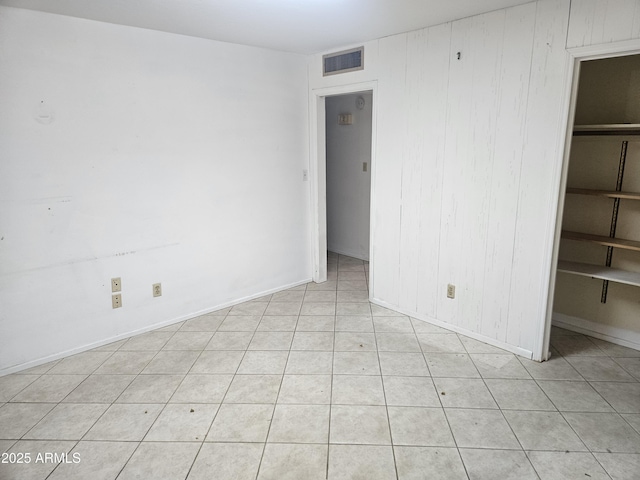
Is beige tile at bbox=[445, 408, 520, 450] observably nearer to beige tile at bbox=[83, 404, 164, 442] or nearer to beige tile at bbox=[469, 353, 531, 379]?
beige tile at bbox=[469, 353, 531, 379]

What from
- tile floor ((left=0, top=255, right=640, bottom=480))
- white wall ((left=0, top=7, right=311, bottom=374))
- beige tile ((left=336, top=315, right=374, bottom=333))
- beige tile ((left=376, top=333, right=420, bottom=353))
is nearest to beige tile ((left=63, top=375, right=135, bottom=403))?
tile floor ((left=0, top=255, right=640, bottom=480))

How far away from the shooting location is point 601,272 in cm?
288

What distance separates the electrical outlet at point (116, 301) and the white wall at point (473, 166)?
2.19 meters

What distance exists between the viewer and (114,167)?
115 inches

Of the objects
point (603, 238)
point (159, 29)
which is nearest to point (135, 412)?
point (159, 29)

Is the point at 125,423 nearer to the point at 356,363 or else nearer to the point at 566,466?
the point at 356,363

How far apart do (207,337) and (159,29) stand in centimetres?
233

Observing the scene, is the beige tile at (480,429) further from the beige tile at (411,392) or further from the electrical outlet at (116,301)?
the electrical outlet at (116,301)

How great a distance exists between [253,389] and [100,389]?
948 mm

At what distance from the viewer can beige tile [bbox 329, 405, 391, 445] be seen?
2035mm

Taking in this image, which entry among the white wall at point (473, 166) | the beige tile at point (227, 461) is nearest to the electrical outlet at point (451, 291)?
the white wall at point (473, 166)

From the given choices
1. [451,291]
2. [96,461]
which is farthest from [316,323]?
[96,461]

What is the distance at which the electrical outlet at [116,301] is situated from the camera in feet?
10.1

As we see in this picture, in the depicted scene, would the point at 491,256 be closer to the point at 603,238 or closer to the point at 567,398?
the point at 603,238
